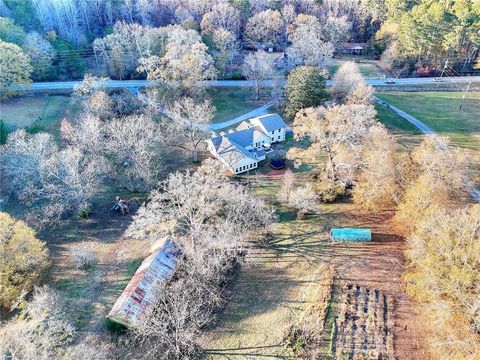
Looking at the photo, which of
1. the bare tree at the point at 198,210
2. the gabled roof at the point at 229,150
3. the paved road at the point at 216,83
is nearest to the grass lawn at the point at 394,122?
the paved road at the point at 216,83

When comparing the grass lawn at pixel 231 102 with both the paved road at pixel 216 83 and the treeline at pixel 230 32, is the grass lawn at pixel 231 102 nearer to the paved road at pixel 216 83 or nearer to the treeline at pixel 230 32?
the paved road at pixel 216 83

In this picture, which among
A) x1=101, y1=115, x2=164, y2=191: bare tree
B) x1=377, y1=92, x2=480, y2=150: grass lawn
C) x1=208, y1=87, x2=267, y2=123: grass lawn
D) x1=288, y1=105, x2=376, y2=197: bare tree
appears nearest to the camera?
x1=288, y1=105, x2=376, y2=197: bare tree

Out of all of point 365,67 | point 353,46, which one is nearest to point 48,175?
point 365,67

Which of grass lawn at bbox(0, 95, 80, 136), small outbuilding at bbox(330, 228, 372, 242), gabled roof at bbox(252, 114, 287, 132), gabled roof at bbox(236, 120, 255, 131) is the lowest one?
small outbuilding at bbox(330, 228, 372, 242)

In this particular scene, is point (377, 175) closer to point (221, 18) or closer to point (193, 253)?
point (193, 253)

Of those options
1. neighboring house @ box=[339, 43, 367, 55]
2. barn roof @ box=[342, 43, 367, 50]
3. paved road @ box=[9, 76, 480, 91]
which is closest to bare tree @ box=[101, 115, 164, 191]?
paved road @ box=[9, 76, 480, 91]

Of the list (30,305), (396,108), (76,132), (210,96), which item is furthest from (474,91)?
(30,305)

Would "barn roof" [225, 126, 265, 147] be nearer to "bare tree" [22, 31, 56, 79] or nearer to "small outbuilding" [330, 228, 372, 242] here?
"small outbuilding" [330, 228, 372, 242]
